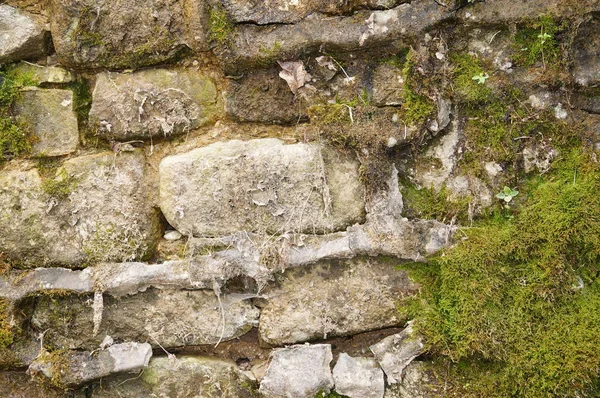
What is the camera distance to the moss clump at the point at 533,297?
2.18 meters

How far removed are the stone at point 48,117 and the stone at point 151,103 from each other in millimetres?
127

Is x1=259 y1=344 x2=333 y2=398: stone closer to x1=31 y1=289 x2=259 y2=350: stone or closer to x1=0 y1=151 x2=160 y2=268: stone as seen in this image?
x1=31 y1=289 x2=259 y2=350: stone

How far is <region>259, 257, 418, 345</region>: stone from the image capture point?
2455 mm

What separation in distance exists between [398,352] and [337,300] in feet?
1.08

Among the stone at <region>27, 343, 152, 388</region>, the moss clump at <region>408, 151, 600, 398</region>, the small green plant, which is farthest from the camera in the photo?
the stone at <region>27, 343, 152, 388</region>

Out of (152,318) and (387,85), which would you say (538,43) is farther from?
(152,318)

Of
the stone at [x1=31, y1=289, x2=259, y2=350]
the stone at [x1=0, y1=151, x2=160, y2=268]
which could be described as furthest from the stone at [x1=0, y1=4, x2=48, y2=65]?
the stone at [x1=31, y1=289, x2=259, y2=350]

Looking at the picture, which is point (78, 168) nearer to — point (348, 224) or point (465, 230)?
point (348, 224)

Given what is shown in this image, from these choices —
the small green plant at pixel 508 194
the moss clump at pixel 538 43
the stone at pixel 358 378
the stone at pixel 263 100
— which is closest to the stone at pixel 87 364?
the stone at pixel 358 378

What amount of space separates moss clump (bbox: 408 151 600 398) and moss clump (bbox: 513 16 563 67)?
15.7 inches

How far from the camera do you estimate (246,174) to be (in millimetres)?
2475

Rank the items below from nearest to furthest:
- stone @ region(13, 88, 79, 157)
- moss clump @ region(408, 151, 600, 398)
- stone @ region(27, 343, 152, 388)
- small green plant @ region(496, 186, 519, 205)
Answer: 1. moss clump @ region(408, 151, 600, 398)
2. small green plant @ region(496, 186, 519, 205)
3. stone @ region(27, 343, 152, 388)
4. stone @ region(13, 88, 79, 157)

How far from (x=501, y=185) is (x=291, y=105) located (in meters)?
0.95

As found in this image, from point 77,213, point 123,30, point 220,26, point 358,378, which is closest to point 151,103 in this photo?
point 123,30
